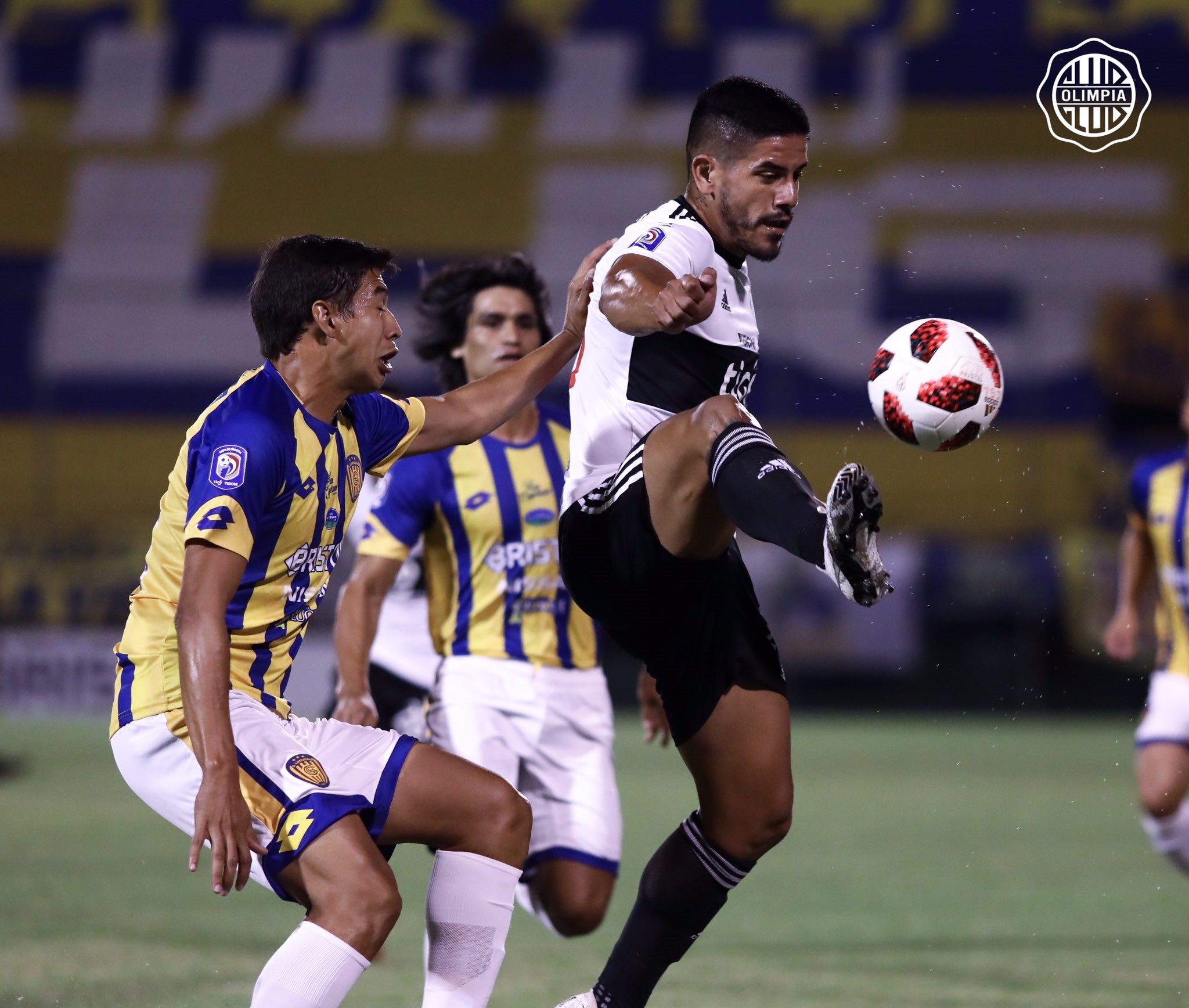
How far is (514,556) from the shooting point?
5.20 meters

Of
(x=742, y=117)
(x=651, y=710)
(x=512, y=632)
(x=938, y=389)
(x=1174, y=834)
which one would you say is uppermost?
(x=742, y=117)

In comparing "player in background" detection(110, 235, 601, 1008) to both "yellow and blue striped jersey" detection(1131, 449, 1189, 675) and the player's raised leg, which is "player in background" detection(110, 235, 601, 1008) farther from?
"yellow and blue striped jersey" detection(1131, 449, 1189, 675)

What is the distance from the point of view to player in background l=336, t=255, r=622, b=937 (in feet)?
16.6

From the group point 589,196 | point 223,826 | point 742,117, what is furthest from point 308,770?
point 589,196

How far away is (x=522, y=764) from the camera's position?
5164 millimetres

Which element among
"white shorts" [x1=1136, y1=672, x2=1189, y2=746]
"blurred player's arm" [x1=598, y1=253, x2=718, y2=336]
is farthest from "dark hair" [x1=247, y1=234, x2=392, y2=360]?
"white shorts" [x1=1136, y1=672, x2=1189, y2=746]

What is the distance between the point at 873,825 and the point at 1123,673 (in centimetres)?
626

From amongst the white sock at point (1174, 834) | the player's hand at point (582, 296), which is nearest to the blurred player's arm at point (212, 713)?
the player's hand at point (582, 296)

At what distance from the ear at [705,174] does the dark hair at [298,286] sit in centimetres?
88

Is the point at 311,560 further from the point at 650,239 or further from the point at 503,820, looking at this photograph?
the point at 650,239

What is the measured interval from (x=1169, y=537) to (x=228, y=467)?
473 centimetres

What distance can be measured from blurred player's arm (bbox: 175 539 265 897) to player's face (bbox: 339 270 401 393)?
0.61 m

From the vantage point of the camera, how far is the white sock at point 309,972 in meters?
3.30

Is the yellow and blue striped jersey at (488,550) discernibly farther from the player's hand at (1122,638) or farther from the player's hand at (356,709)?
the player's hand at (1122,638)
